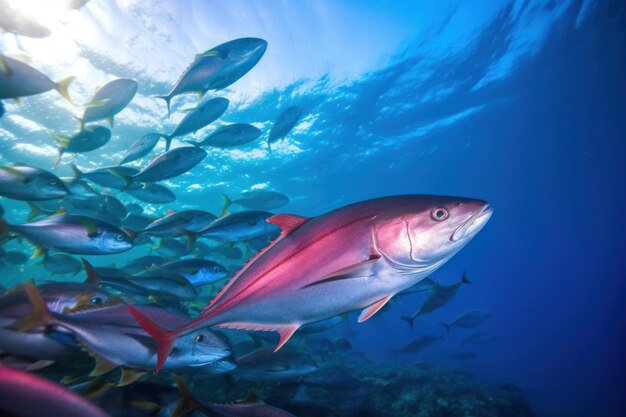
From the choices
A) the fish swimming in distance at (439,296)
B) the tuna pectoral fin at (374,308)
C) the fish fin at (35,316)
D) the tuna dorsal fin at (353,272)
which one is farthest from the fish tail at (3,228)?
the fish swimming in distance at (439,296)

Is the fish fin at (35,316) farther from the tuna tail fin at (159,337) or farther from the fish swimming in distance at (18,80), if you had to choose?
the fish swimming in distance at (18,80)

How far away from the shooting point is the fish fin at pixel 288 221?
1925 mm

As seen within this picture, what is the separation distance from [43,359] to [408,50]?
2043 cm

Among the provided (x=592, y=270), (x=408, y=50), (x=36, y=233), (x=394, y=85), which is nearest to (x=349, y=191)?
(x=394, y=85)

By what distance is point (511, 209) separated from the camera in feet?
180

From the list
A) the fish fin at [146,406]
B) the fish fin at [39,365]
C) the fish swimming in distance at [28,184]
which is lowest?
the fish fin at [146,406]

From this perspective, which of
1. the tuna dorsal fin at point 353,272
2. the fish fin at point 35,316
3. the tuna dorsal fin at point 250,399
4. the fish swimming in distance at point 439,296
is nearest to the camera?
the tuna dorsal fin at point 353,272

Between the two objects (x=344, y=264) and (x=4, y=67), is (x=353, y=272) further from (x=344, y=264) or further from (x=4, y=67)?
(x=4, y=67)

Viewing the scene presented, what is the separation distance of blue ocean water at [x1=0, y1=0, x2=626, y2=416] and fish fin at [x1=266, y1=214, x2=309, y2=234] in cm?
946

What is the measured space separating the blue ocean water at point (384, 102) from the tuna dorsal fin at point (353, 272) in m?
9.91

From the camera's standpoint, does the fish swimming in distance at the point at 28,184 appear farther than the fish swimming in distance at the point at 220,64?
No

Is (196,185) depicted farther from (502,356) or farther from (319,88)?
(502,356)

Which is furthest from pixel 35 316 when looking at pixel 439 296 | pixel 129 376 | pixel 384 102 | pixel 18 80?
pixel 384 102

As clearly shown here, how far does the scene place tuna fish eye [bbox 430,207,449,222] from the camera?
5.38 ft
